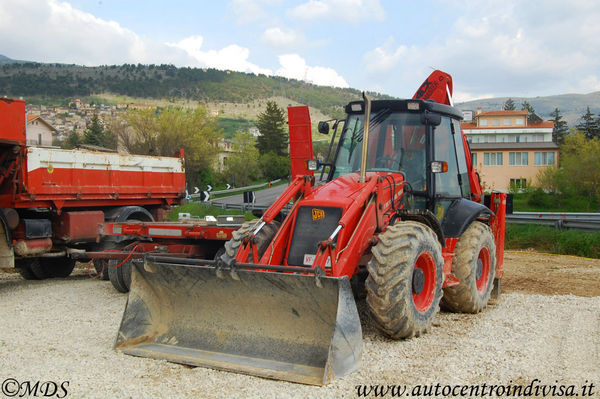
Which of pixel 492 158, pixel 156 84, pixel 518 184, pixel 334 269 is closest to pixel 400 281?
pixel 334 269

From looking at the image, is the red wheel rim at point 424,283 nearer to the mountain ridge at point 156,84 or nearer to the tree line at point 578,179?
the tree line at point 578,179

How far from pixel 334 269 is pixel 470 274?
8.63 ft

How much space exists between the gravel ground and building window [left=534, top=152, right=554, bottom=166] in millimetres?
55136

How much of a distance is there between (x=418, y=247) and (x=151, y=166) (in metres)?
8.19

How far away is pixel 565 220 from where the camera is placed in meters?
16.0

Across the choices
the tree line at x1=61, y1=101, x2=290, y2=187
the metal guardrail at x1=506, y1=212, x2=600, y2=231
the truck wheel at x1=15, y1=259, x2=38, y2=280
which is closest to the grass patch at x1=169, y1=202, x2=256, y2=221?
the tree line at x1=61, y1=101, x2=290, y2=187

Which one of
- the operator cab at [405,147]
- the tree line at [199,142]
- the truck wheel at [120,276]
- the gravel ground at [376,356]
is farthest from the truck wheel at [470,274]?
the tree line at [199,142]

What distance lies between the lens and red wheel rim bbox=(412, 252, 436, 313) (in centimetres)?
604

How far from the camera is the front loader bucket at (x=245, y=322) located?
4938 mm

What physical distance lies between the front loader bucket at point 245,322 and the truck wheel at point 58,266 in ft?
22.4

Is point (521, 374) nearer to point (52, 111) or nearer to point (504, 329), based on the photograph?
point (504, 329)

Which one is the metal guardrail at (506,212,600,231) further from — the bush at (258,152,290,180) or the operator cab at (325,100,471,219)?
the bush at (258,152,290,180)

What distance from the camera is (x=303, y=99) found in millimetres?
131375

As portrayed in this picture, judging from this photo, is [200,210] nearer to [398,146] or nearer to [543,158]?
[398,146]
